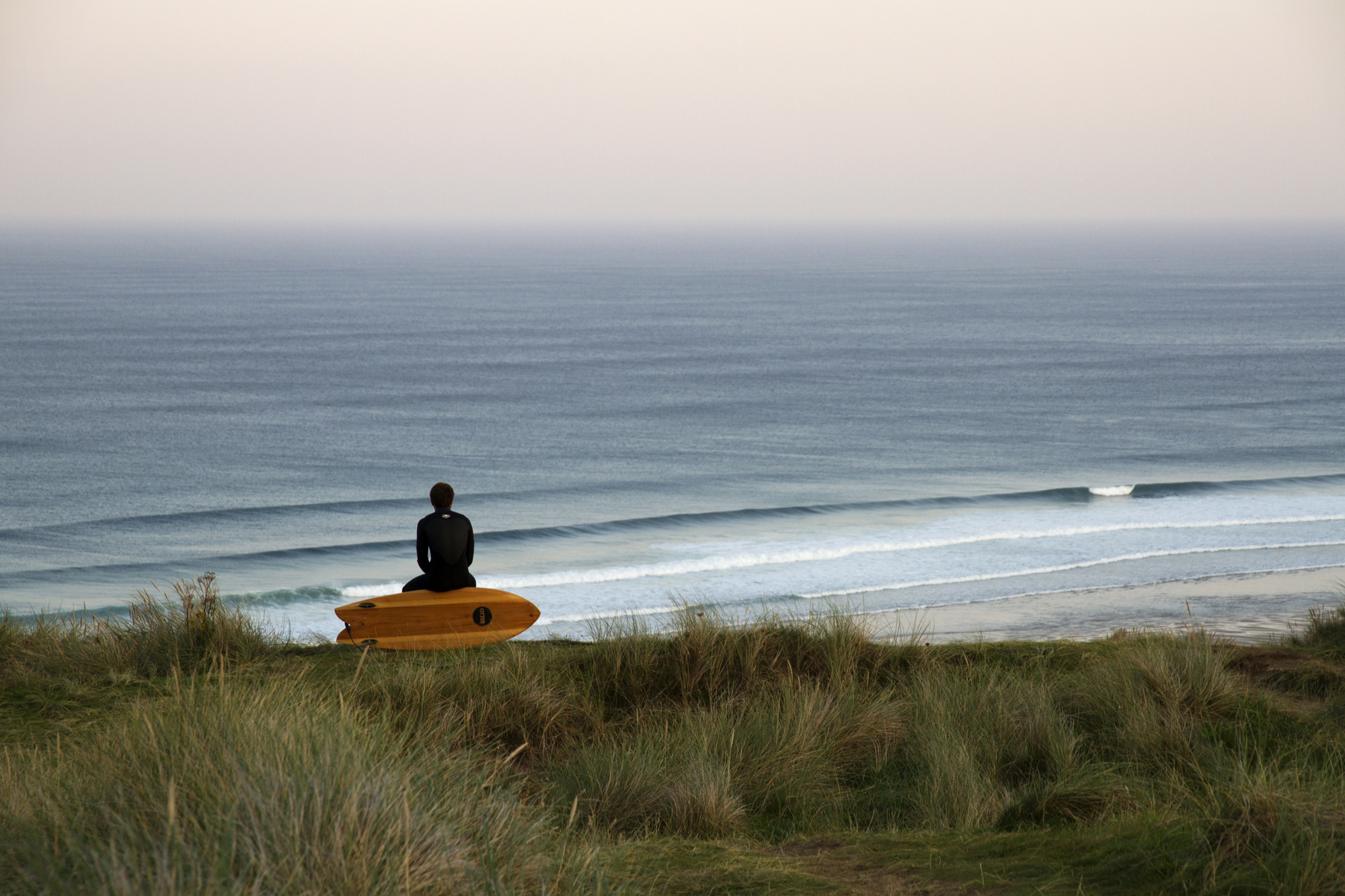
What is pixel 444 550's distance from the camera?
9117 millimetres

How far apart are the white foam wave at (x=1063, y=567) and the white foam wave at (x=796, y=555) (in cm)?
191

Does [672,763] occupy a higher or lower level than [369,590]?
higher

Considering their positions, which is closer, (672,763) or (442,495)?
(672,763)

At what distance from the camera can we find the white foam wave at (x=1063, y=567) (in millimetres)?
19781

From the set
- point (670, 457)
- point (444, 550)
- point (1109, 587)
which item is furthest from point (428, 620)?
point (670, 457)

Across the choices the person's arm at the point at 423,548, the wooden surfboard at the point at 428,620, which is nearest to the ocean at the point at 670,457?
the wooden surfboard at the point at 428,620

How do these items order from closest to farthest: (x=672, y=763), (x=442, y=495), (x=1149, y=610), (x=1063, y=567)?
(x=672, y=763), (x=442, y=495), (x=1149, y=610), (x=1063, y=567)

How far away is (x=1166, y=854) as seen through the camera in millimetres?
4156

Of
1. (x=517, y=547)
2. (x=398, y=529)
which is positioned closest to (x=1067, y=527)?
(x=517, y=547)

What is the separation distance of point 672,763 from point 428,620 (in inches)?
157

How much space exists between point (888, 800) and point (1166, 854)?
1957mm

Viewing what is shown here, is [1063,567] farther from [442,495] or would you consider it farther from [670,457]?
[442,495]

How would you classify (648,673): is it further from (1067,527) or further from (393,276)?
(393,276)

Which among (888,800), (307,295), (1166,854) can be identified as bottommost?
(888,800)
